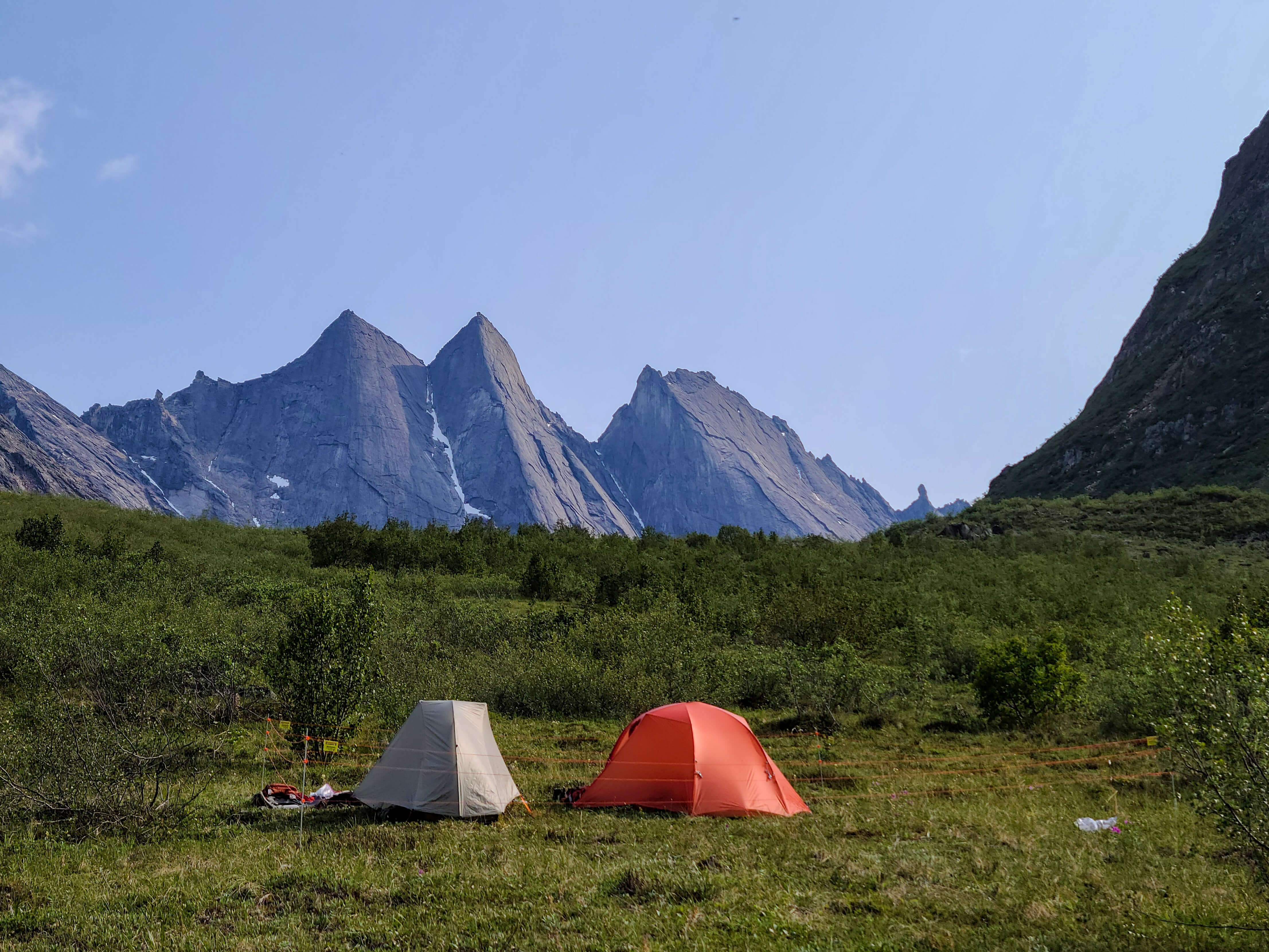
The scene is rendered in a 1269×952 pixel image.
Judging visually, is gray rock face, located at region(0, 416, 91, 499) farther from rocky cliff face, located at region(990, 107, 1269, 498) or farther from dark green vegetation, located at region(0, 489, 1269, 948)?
rocky cliff face, located at region(990, 107, 1269, 498)

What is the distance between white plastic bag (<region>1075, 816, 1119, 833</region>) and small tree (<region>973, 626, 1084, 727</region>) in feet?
31.3

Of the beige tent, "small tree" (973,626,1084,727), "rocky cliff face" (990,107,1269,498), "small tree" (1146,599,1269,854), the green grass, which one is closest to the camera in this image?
"small tree" (1146,599,1269,854)

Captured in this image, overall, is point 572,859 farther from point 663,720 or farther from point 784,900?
point 663,720

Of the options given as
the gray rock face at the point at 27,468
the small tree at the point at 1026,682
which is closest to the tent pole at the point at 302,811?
the small tree at the point at 1026,682

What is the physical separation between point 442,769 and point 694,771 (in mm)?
4407

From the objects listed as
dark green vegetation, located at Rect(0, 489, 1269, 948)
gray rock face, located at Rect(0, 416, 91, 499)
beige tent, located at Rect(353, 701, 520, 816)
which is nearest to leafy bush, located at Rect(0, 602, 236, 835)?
dark green vegetation, located at Rect(0, 489, 1269, 948)

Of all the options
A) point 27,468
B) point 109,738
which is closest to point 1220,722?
point 109,738

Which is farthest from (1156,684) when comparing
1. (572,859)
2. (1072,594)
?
(1072,594)

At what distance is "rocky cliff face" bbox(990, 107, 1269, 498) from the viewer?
7156cm

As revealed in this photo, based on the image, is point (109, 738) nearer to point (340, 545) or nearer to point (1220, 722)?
point (1220, 722)

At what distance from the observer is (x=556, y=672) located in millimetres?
25078

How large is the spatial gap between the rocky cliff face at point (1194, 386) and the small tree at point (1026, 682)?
55302 millimetres

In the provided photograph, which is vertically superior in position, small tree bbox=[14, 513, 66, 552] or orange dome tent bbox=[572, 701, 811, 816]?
small tree bbox=[14, 513, 66, 552]

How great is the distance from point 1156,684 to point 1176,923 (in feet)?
38.0
